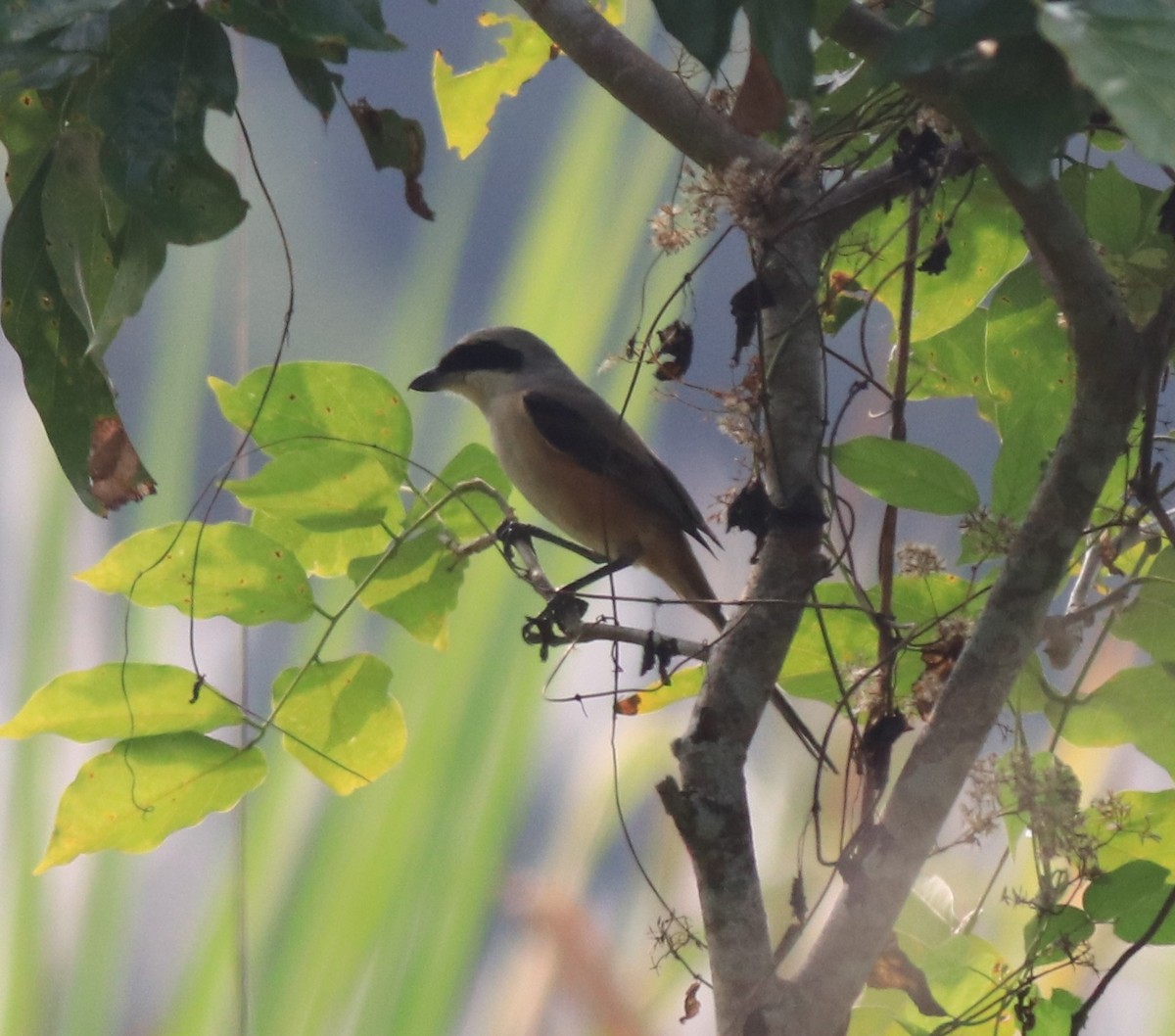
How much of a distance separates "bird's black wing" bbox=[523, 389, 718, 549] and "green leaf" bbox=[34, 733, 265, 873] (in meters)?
0.90

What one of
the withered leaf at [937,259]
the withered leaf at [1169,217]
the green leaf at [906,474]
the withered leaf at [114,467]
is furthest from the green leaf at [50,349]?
the withered leaf at [1169,217]

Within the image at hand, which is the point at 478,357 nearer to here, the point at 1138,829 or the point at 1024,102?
the point at 1138,829

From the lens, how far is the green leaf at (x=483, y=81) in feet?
5.06

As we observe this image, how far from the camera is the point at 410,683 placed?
1856 millimetres

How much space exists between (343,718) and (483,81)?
778 mm

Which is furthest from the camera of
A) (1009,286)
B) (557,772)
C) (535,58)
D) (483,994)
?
(557,772)

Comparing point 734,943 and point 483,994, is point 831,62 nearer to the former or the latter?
point 734,943

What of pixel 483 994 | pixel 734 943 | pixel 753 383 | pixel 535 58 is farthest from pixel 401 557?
pixel 483 994

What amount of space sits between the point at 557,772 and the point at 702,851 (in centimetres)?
87

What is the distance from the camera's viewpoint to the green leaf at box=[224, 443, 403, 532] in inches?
49.7

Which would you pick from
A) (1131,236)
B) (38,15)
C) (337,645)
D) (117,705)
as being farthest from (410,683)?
(38,15)

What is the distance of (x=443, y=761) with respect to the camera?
1732 mm

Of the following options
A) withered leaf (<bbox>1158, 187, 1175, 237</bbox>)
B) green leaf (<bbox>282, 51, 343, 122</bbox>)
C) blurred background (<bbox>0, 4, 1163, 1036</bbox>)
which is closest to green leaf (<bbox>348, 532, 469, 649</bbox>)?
blurred background (<bbox>0, 4, 1163, 1036</bbox>)

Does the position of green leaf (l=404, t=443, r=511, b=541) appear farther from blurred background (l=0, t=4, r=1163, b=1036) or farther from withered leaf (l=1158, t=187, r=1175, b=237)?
withered leaf (l=1158, t=187, r=1175, b=237)
